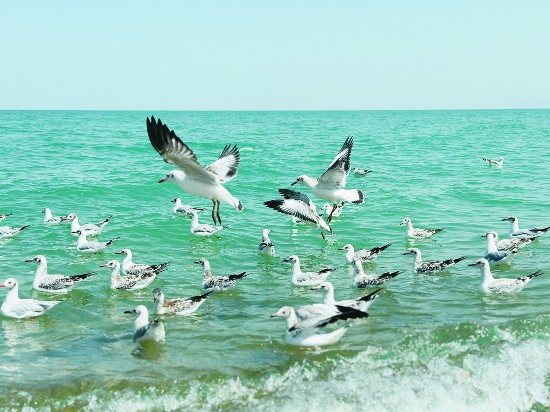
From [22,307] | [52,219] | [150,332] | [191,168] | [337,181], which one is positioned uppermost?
[191,168]

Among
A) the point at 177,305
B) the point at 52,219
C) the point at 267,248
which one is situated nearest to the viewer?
the point at 177,305

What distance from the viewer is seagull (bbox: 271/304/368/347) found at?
29.3ft

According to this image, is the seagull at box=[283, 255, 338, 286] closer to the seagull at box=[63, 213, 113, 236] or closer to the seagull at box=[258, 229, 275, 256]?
the seagull at box=[258, 229, 275, 256]

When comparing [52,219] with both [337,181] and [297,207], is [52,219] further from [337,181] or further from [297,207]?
[337,181]

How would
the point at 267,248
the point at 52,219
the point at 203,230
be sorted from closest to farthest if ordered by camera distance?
the point at 267,248 < the point at 203,230 < the point at 52,219

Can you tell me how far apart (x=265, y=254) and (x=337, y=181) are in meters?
2.74

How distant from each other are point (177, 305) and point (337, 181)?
476cm

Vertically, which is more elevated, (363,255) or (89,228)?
(363,255)

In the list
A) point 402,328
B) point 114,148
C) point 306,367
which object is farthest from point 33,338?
point 114,148

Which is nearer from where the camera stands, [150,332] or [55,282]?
[150,332]

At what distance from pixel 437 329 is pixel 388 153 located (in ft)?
110

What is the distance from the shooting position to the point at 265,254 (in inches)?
613

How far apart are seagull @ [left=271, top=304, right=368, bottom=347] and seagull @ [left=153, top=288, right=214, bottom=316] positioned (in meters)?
2.17

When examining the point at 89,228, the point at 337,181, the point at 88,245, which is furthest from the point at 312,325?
the point at 89,228
